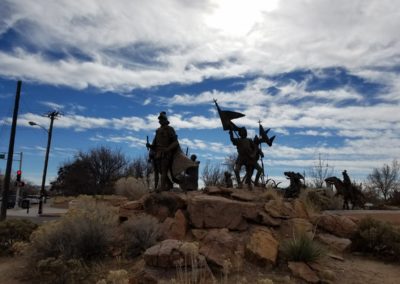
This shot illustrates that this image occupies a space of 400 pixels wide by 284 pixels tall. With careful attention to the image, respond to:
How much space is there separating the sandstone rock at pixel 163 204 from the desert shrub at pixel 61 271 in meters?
3.62

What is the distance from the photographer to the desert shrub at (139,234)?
1078cm

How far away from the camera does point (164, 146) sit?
13.6m

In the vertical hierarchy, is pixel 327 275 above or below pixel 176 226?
below

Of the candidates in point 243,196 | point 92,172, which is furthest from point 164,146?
point 92,172

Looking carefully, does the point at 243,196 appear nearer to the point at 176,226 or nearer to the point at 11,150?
the point at 176,226

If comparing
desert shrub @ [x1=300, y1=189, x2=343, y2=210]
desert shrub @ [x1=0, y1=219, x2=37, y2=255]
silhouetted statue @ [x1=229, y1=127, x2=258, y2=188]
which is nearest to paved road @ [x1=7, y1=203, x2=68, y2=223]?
desert shrub @ [x1=0, y1=219, x2=37, y2=255]

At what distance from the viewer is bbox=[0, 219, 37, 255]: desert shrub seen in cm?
1279

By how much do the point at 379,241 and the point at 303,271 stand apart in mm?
3753

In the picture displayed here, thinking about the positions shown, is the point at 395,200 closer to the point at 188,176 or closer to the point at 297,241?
the point at 188,176

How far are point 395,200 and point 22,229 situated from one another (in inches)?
959

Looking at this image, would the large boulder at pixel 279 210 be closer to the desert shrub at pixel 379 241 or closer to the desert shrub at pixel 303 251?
the desert shrub at pixel 379 241

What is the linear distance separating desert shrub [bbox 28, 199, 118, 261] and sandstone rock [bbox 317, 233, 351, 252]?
5.37 m

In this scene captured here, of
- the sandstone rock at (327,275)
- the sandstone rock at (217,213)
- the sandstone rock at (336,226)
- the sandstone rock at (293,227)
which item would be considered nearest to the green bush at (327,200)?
the sandstone rock at (336,226)

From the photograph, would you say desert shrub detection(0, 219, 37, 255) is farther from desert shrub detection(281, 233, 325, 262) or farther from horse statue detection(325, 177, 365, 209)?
horse statue detection(325, 177, 365, 209)
